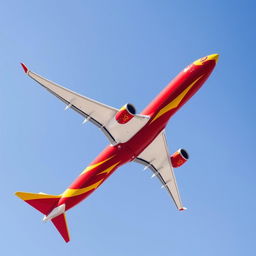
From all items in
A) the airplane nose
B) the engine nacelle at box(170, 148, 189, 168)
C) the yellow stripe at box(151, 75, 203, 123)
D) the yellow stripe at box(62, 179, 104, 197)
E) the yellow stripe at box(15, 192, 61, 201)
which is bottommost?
the engine nacelle at box(170, 148, 189, 168)

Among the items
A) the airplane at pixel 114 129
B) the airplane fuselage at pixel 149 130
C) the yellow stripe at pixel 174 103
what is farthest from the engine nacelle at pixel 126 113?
the yellow stripe at pixel 174 103

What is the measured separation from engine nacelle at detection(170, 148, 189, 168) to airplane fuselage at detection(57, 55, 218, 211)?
547 centimetres

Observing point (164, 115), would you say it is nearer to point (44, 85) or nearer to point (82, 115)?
point (82, 115)

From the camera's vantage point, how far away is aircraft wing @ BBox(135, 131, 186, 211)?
164ft

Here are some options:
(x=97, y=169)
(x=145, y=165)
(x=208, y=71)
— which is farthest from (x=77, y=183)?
(x=208, y=71)

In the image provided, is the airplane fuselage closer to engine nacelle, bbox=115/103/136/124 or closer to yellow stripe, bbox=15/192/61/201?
yellow stripe, bbox=15/192/61/201

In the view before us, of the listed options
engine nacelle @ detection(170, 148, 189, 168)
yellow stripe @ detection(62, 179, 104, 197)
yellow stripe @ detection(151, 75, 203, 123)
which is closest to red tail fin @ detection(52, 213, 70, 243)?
yellow stripe @ detection(62, 179, 104, 197)

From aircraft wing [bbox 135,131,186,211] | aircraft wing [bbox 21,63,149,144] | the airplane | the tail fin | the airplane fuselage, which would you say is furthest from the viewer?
aircraft wing [bbox 135,131,186,211]

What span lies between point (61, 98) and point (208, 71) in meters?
13.8

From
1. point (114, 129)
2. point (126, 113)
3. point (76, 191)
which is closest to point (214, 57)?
point (126, 113)

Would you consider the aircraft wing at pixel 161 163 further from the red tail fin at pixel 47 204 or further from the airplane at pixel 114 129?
the red tail fin at pixel 47 204

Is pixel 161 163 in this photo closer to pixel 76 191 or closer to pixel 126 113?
pixel 126 113

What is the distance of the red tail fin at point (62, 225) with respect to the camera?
45.1m

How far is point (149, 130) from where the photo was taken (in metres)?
44.7
